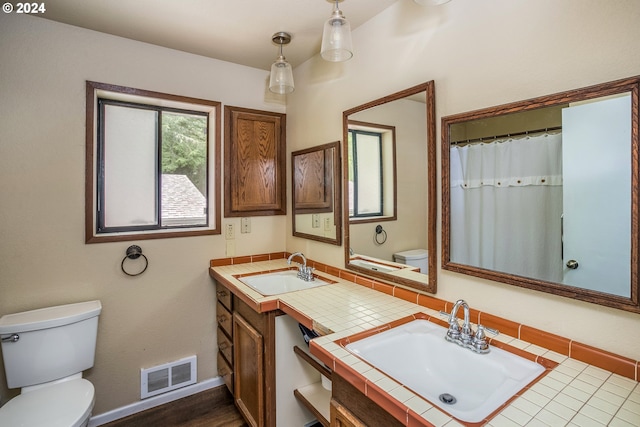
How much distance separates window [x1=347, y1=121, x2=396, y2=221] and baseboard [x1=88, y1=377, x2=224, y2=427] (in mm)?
1616

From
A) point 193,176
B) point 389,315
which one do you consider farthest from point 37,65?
point 389,315

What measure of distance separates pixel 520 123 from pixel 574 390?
2.81 ft

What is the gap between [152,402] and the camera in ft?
6.83

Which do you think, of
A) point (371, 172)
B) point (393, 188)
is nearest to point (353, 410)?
point (393, 188)

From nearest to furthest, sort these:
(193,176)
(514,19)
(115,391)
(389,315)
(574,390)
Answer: (574,390) < (514,19) < (389,315) < (115,391) < (193,176)

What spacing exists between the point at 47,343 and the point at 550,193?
7.82ft

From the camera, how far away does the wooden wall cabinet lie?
2.34 m

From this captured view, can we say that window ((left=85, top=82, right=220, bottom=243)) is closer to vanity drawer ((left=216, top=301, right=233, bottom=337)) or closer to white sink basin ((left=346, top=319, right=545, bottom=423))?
vanity drawer ((left=216, top=301, right=233, bottom=337))

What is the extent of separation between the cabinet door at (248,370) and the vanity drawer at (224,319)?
0.10 meters

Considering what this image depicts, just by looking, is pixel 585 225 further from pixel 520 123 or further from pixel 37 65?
pixel 37 65

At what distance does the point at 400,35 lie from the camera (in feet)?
5.16

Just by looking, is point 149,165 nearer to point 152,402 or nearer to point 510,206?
point 152,402

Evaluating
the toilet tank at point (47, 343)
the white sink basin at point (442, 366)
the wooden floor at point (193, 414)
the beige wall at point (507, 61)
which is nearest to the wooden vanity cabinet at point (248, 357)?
the wooden floor at point (193, 414)

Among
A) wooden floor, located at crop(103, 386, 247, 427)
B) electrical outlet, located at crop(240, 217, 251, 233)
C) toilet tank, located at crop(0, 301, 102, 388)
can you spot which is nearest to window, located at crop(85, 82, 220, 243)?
electrical outlet, located at crop(240, 217, 251, 233)
